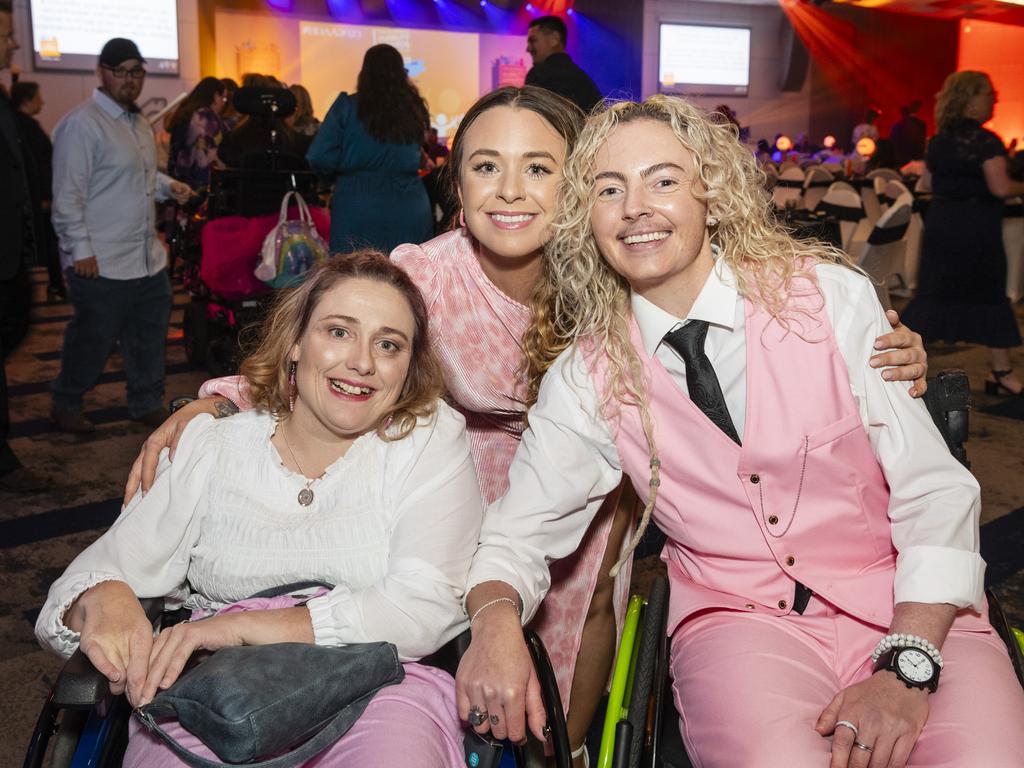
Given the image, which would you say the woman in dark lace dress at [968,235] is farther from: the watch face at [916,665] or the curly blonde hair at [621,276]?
the watch face at [916,665]

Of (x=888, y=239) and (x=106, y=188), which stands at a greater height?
(x=106, y=188)

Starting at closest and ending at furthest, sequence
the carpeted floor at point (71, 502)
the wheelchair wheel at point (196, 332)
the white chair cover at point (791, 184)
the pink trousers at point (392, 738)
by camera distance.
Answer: the pink trousers at point (392, 738), the carpeted floor at point (71, 502), the wheelchair wheel at point (196, 332), the white chair cover at point (791, 184)

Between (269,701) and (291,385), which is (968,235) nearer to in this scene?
(291,385)

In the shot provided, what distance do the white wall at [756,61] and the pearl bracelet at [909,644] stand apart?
15.5 meters

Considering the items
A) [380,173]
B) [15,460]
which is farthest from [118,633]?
[380,173]

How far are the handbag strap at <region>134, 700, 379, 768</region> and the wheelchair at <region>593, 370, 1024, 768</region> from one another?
1.23ft

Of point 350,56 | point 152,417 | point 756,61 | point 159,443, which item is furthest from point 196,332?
point 756,61

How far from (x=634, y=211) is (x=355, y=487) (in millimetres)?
615

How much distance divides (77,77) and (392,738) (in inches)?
503

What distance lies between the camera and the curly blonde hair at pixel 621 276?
150 centimetres

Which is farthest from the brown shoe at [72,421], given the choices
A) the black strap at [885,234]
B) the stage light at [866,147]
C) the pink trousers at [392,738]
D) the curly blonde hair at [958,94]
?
the stage light at [866,147]

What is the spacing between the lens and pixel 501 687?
50.5 inches

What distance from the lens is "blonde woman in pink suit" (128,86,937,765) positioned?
1.79 metres

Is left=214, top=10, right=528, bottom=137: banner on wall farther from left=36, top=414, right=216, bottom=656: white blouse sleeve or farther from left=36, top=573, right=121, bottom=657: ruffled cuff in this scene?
left=36, top=573, right=121, bottom=657: ruffled cuff
